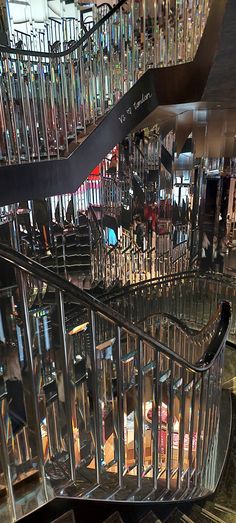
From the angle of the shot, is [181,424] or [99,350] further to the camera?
[181,424]

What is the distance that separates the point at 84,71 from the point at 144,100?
59 centimetres

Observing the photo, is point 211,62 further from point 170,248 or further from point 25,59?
point 170,248

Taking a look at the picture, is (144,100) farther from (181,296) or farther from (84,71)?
(181,296)

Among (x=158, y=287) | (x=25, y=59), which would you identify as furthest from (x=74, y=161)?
(x=158, y=287)

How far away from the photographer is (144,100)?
3.34 m

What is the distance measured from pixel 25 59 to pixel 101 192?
2.20 m

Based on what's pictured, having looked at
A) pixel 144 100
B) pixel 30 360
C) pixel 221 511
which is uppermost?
pixel 144 100

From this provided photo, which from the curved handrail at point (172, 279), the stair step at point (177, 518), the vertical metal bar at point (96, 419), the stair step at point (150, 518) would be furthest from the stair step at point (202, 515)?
the curved handrail at point (172, 279)

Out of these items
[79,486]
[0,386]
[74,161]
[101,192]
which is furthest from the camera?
[101,192]

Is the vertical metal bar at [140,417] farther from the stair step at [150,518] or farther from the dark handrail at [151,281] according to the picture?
the dark handrail at [151,281]

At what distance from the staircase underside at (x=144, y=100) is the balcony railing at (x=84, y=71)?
0.18 metres

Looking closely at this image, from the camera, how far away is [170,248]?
5.52m

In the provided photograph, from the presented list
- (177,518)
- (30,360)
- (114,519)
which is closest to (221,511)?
(177,518)

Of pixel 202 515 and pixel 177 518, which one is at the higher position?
pixel 177 518
